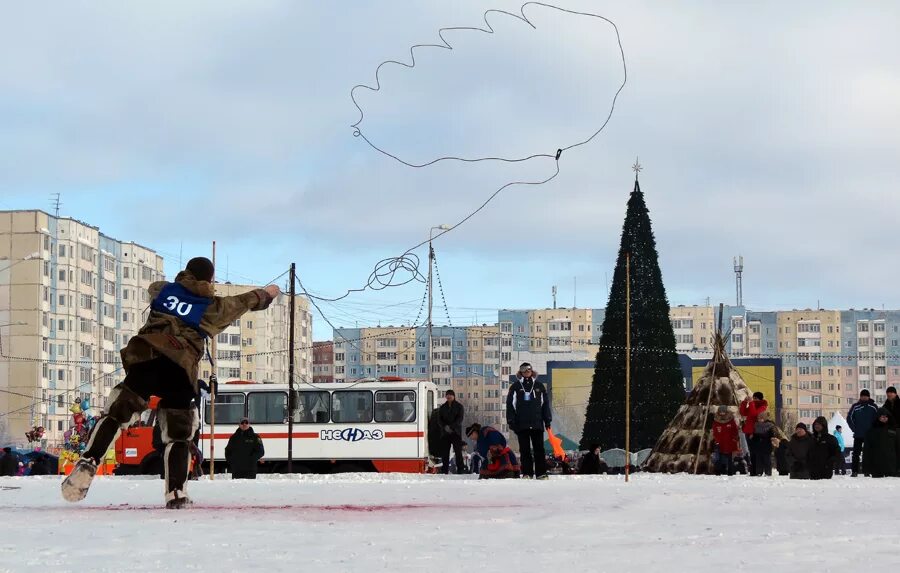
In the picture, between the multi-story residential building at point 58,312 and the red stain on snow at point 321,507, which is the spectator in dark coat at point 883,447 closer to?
the red stain on snow at point 321,507

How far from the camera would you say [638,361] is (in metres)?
42.8

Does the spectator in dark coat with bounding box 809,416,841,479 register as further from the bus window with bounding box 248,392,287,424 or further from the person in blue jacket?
the bus window with bounding box 248,392,287,424

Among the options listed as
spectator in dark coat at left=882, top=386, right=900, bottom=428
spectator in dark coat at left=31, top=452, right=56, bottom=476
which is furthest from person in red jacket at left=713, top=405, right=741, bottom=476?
spectator in dark coat at left=31, top=452, right=56, bottom=476

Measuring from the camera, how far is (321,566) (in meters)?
6.62

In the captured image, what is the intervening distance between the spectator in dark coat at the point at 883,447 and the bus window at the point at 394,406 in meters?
15.2

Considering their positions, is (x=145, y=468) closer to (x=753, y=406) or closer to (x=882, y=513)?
(x=753, y=406)

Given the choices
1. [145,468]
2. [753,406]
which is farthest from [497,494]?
[145,468]

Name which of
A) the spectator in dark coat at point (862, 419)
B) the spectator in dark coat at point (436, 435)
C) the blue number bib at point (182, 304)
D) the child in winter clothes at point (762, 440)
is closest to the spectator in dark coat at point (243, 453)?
the spectator in dark coat at point (436, 435)

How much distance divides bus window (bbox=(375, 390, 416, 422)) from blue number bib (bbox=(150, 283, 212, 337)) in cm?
2566

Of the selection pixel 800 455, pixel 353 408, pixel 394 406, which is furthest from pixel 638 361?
pixel 800 455

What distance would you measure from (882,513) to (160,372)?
5148 mm

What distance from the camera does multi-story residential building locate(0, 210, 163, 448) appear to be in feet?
375

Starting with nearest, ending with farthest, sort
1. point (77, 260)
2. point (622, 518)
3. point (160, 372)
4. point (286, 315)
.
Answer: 1. point (622, 518)
2. point (160, 372)
3. point (77, 260)
4. point (286, 315)

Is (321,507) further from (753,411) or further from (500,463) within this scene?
(753,411)
